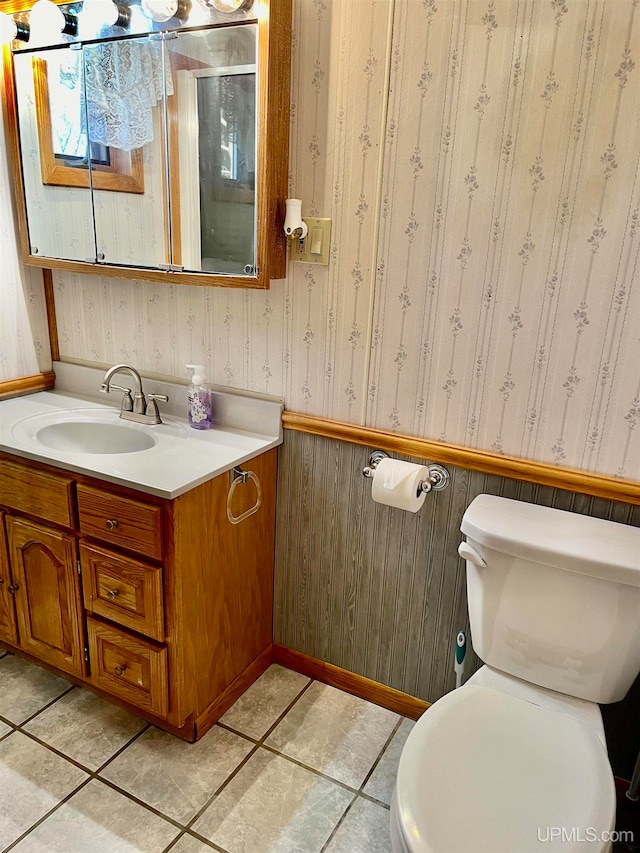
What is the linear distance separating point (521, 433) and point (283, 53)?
3.53 feet

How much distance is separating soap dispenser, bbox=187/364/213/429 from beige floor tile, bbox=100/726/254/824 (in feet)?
2.86

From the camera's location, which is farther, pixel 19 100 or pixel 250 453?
pixel 19 100

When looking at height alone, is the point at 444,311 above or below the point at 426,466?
above

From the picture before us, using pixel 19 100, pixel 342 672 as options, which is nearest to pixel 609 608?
pixel 342 672

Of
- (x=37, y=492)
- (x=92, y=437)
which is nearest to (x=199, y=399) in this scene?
(x=92, y=437)

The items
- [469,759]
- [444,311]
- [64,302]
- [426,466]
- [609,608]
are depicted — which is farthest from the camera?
[64,302]

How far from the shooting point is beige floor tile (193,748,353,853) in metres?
1.42

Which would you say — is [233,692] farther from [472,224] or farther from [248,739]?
[472,224]

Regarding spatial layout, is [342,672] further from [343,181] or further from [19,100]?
[19,100]

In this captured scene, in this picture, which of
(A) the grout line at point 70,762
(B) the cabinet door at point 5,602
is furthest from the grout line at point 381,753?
(B) the cabinet door at point 5,602

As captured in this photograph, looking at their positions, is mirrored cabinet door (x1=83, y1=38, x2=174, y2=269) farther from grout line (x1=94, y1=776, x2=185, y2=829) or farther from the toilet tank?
grout line (x1=94, y1=776, x2=185, y2=829)

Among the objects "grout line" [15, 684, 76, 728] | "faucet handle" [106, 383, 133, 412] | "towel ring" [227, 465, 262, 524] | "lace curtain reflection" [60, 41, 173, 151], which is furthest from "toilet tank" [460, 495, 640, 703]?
"lace curtain reflection" [60, 41, 173, 151]

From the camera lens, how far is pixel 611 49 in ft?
4.00

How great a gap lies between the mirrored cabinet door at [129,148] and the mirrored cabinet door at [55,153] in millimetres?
43
